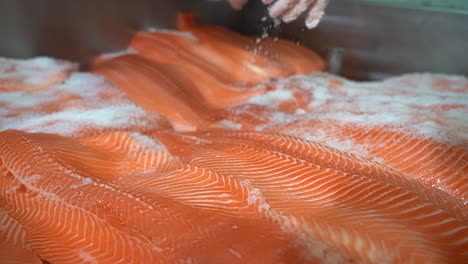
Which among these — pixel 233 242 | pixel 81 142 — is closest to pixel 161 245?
pixel 233 242

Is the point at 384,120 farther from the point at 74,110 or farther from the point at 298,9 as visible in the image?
the point at 74,110

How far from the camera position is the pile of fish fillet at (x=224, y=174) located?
1511 millimetres

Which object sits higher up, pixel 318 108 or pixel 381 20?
pixel 381 20

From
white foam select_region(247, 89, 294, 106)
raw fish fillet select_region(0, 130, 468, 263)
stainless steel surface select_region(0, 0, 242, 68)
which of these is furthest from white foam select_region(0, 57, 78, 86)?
white foam select_region(247, 89, 294, 106)

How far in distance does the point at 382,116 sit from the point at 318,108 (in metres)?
0.74

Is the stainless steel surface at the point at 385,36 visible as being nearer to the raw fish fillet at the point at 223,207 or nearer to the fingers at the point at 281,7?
the fingers at the point at 281,7

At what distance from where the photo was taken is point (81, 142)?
7.96 feet

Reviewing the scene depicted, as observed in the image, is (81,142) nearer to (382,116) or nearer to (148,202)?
(148,202)

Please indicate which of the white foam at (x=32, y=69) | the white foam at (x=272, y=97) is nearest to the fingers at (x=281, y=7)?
the white foam at (x=272, y=97)

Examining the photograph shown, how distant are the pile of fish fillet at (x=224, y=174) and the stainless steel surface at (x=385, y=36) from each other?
1099mm

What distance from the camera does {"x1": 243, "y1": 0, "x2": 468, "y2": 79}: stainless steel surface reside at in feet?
14.6

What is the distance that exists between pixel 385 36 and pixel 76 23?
12.1 ft

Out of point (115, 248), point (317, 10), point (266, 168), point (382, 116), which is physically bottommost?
point (115, 248)

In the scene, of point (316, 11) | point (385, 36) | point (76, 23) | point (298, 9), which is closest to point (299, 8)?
point (298, 9)
